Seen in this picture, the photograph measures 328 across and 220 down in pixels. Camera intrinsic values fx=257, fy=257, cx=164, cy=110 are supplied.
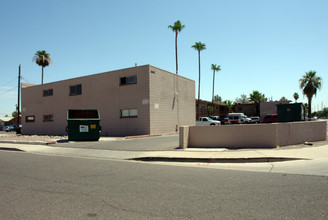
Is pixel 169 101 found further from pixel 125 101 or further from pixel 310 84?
pixel 310 84

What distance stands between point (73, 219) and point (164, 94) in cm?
2281

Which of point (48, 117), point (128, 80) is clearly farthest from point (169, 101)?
point (48, 117)

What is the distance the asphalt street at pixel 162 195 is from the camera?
436 centimetres

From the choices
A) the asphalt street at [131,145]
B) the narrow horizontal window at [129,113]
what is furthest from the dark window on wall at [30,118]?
the asphalt street at [131,145]

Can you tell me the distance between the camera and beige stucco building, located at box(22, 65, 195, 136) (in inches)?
973

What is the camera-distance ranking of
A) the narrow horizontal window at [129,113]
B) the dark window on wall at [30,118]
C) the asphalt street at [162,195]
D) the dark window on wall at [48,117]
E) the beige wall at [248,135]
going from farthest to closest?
the dark window on wall at [30,118] → the dark window on wall at [48,117] → the narrow horizontal window at [129,113] → the beige wall at [248,135] → the asphalt street at [162,195]

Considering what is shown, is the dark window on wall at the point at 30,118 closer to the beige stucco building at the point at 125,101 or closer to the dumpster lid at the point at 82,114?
the beige stucco building at the point at 125,101

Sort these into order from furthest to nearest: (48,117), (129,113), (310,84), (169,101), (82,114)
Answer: (310,84) → (48,117) → (169,101) → (129,113) → (82,114)

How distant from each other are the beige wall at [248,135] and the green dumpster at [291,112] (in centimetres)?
442

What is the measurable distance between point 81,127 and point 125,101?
8.05 metres

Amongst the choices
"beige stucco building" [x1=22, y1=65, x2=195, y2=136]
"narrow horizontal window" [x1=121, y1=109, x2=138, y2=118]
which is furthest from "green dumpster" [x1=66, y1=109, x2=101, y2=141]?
"narrow horizontal window" [x1=121, y1=109, x2=138, y2=118]

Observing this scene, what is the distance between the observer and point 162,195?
214 inches

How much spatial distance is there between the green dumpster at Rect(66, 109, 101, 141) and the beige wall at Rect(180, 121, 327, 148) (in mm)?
7955

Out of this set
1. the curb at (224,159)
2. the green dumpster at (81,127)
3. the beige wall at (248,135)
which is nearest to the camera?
the curb at (224,159)
